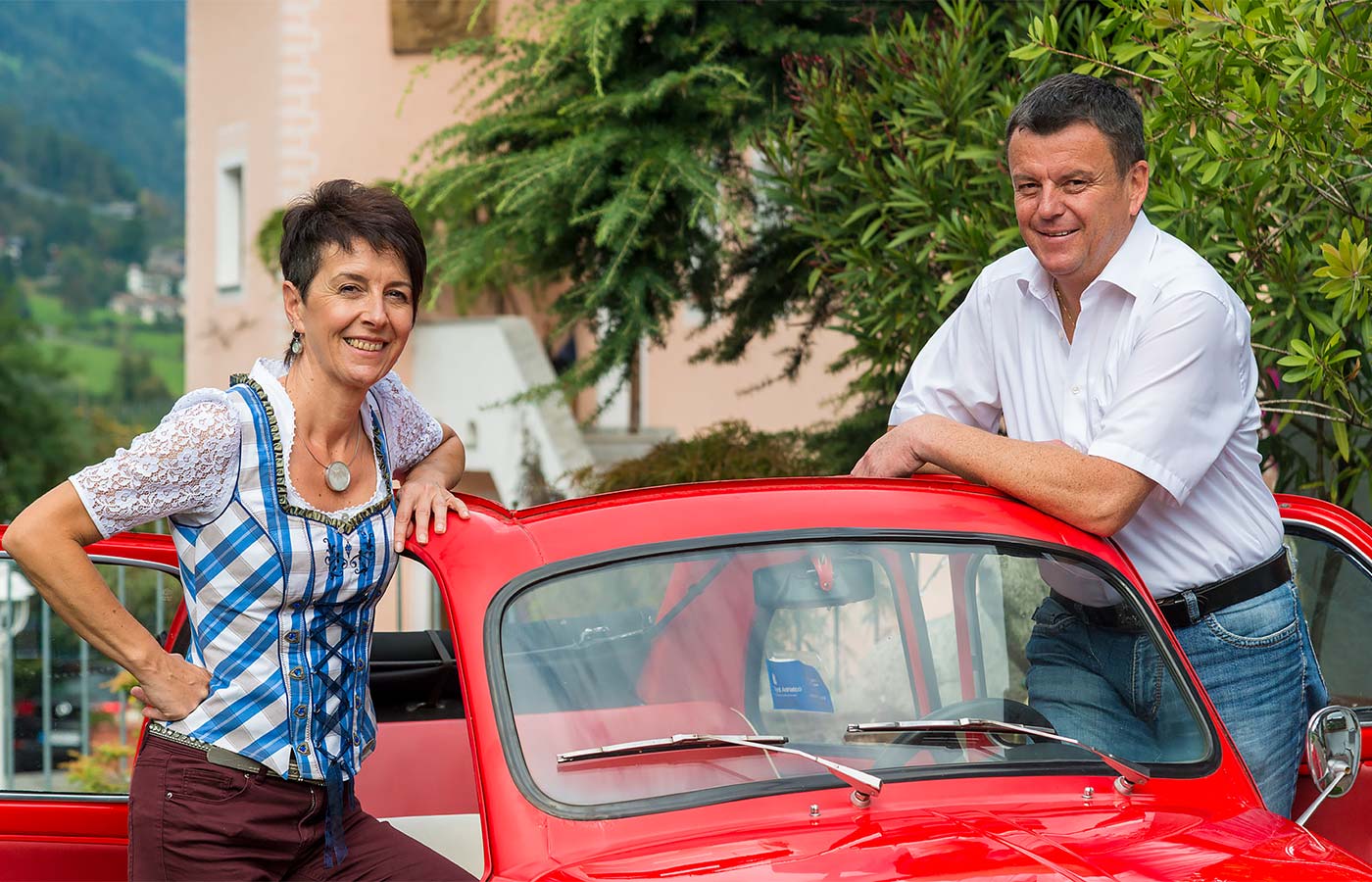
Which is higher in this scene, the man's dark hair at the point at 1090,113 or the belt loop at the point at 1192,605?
the man's dark hair at the point at 1090,113

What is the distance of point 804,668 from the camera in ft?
9.04

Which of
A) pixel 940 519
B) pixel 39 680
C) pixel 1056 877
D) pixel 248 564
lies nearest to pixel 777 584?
pixel 940 519

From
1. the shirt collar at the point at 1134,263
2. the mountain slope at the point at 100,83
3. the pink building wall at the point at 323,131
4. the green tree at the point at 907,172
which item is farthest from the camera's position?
the mountain slope at the point at 100,83

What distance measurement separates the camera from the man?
2980 mm

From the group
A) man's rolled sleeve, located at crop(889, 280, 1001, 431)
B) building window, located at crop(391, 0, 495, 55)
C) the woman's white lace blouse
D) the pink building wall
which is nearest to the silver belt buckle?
the woman's white lace blouse

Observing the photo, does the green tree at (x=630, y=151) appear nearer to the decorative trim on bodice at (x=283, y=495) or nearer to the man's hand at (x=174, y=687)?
the decorative trim on bodice at (x=283, y=495)

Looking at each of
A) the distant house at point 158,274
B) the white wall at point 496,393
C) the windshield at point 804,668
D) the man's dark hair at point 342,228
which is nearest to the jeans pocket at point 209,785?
the windshield at point 804,668

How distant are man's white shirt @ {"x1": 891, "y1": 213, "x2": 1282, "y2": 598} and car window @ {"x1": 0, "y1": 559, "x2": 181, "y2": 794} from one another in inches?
84.6

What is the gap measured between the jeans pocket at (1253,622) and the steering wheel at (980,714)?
1.89ft

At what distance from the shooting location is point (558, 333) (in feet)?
28.0

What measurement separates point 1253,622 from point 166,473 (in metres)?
2.15

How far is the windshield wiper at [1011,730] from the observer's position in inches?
106

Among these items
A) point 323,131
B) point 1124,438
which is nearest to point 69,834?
point 1124,438

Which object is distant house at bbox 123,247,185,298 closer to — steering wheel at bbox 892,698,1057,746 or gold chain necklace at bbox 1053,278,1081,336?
gold chain necklace at bbox 1053,278,1081,336
